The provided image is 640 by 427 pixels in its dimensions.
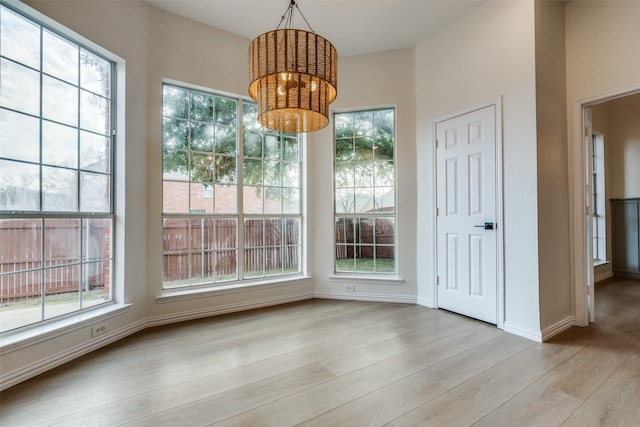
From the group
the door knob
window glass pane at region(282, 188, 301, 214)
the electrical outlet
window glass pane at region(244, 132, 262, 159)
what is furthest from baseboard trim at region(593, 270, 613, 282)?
the electrical outlet

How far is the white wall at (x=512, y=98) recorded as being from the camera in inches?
102

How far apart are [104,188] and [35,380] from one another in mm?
1563

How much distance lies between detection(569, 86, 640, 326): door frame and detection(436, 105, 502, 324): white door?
30.1 inches

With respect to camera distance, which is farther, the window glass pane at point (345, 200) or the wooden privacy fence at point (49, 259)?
the window glass pane at point (345, 200)

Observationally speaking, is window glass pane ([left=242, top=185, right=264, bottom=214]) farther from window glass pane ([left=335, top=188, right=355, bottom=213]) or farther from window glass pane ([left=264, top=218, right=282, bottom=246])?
window glass pane ([left=335, top=188, right=355, bottom=213])

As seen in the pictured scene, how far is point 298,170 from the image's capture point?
395 cm

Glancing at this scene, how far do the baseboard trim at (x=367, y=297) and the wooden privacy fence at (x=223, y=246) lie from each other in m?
0.60

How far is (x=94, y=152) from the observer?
8.55 ft

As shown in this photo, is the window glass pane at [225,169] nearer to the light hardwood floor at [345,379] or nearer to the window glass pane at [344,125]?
the window glass pane at [344,125]

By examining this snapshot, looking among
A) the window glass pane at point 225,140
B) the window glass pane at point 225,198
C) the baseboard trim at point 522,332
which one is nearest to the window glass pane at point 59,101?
the window glass pane at point 225,140

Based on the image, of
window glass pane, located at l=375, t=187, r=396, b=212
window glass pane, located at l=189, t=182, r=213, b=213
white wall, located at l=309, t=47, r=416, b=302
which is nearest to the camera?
window glass pane, located at l=189, t=182, r=213, b=213

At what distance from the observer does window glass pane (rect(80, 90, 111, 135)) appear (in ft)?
8.27

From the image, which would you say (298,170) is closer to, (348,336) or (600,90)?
(348,336)

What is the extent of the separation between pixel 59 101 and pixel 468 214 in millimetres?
3915
